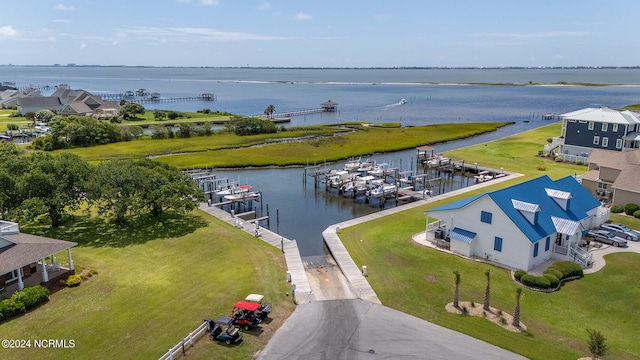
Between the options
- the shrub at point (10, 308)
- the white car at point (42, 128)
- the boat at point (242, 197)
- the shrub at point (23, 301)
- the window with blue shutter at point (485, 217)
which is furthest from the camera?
the white car at point (42, 128)

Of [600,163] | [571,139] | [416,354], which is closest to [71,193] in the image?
[416,354]

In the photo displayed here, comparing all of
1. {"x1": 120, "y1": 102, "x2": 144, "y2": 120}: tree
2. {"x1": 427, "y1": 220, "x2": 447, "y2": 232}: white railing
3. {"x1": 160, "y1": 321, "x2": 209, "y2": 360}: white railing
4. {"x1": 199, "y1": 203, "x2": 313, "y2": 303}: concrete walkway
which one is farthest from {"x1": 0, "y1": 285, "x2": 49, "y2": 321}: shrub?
{"x1": 120, "y1": 102, "x2": 144, "y2": 120}: tree

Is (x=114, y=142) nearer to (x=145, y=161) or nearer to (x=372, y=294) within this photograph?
(x=145, y=161)

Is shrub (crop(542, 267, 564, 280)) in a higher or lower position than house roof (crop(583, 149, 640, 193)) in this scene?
lower

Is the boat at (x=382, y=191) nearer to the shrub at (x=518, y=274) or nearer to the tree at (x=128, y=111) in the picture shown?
the shrub at (x=518, y=274)

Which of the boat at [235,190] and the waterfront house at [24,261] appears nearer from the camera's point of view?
the waterfront house at [24,261]

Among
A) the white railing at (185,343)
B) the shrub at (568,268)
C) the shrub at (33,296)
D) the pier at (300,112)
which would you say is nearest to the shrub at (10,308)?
the shrub at (33,296)

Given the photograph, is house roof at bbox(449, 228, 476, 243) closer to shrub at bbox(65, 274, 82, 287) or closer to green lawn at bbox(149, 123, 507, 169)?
shrub at bbox(65, 274, 82, 287)
